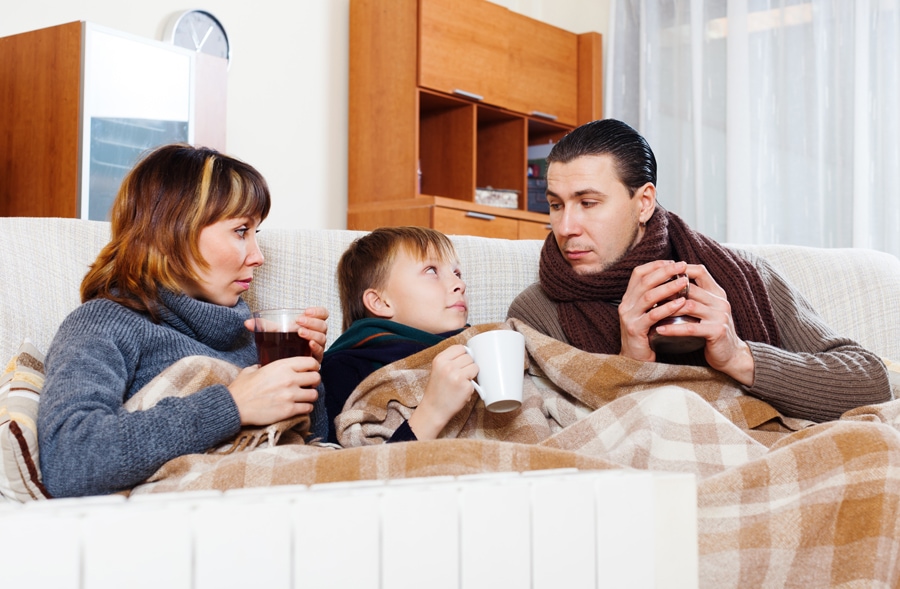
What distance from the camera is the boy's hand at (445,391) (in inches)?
50.8

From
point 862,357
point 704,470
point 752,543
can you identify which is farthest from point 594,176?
point 752,543

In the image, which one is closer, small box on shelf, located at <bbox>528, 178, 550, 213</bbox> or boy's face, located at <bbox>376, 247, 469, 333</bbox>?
boy's face, located at <bbox>376, 247, 469, 333</bbox>

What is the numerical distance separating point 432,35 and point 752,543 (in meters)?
3.16

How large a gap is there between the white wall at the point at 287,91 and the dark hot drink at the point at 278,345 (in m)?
2.23

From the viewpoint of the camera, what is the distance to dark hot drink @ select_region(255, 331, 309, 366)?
4.23 feet

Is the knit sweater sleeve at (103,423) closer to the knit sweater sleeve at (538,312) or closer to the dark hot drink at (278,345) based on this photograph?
the dark hot drink at (278,345)

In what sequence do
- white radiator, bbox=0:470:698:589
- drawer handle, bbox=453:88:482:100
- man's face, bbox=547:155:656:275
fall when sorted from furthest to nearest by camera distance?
drawer handle, bbox=453:88:482:100
man's face, bbox=547:155:656:275
white radiator, bbox=0:470:698:589

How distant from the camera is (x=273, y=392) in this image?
48.9 inches

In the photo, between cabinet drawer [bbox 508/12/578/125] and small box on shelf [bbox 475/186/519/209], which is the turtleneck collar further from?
cabinet drawer [bbox 508/12/578/125]

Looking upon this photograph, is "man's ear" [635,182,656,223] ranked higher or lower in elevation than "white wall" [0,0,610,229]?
lower

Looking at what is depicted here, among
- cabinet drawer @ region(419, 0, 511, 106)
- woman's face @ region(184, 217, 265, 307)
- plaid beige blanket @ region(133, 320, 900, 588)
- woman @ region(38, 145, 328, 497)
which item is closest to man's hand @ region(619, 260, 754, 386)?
plaid beige blanket @ region(133, 320, 900, 588)

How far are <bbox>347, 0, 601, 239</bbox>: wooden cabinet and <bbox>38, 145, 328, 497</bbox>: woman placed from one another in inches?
84.5

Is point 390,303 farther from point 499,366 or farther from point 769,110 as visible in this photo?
point 769,110

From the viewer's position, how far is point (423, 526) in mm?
711
